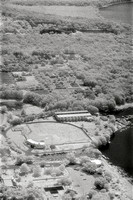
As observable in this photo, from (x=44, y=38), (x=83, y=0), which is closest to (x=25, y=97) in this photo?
(x=44, y=38)

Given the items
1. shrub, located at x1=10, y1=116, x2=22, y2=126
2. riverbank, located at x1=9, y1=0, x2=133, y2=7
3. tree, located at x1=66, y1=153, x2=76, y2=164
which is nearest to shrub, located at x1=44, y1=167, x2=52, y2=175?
tree, located at x1=66, y1=153, x2=76, y2=164

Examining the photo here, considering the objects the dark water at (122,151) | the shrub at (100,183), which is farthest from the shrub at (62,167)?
the dark water at (122,151)

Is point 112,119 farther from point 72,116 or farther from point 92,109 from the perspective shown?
point 72,116

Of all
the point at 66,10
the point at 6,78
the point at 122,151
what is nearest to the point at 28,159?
the point at 122,151

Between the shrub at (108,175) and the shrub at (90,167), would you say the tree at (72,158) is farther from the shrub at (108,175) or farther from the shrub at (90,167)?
the shrub at (108,175)

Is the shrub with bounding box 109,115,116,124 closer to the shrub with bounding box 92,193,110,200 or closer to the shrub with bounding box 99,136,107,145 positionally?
the shrub with bounding box 99,136,107,145

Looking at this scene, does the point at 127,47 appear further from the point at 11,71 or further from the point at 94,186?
the point at 94,186
